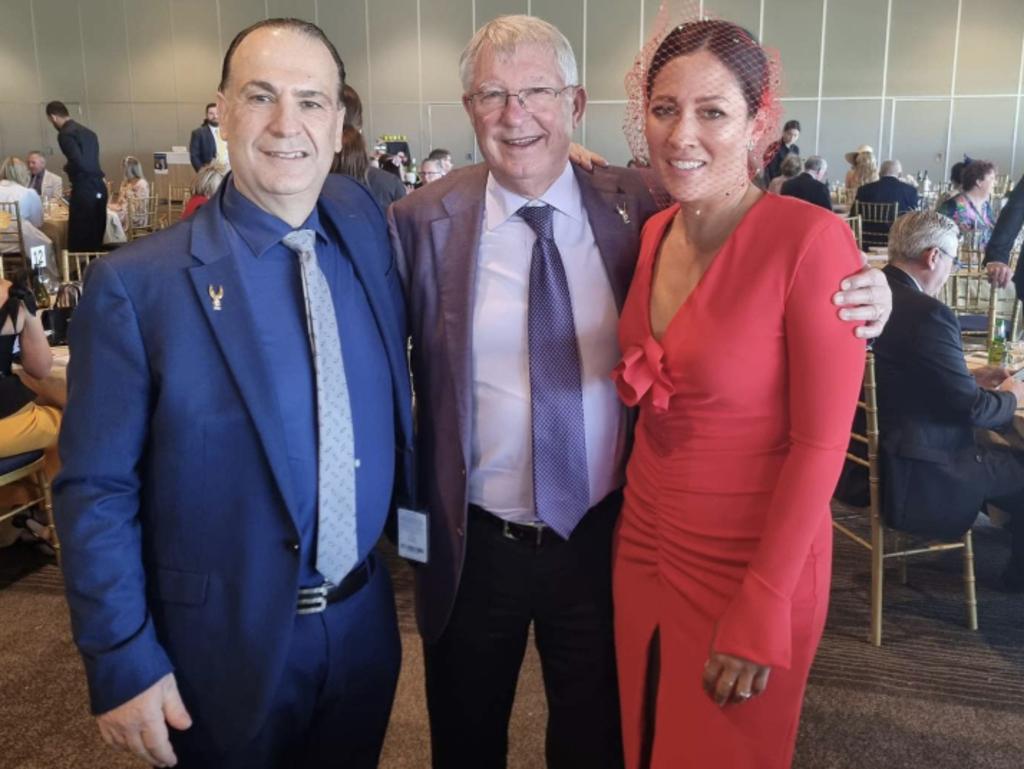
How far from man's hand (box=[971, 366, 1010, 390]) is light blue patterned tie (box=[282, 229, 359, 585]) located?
2679mm

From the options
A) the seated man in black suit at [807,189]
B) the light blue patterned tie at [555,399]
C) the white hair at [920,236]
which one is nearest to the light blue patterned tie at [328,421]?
the light blue patterned tie at [555,399]

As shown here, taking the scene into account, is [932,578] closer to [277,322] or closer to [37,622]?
[277,322]

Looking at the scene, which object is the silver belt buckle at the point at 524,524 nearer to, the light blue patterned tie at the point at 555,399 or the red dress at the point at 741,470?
the light blue patterned tie at the point at 555,399

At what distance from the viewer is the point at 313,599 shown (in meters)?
1.46

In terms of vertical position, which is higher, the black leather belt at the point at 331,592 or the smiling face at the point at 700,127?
the smiling face at the point at 700,127

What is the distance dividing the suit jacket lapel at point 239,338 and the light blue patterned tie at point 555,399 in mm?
508

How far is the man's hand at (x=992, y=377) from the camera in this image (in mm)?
3299

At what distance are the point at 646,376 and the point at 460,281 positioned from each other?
0.41 metres

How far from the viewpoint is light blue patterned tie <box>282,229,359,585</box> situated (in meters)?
1.39

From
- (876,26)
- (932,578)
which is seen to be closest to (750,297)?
(932,578)

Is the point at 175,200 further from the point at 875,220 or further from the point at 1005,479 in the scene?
the point at 1005,479

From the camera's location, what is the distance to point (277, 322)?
137 cm

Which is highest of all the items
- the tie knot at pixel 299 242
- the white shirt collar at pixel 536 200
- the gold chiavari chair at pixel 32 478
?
the white shirt collar at pixel 536 200

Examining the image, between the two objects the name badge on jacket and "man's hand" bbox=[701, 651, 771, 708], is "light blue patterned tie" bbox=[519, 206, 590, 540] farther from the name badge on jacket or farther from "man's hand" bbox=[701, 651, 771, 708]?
"man's hand" bbox=[701, 651, 771, 708]
